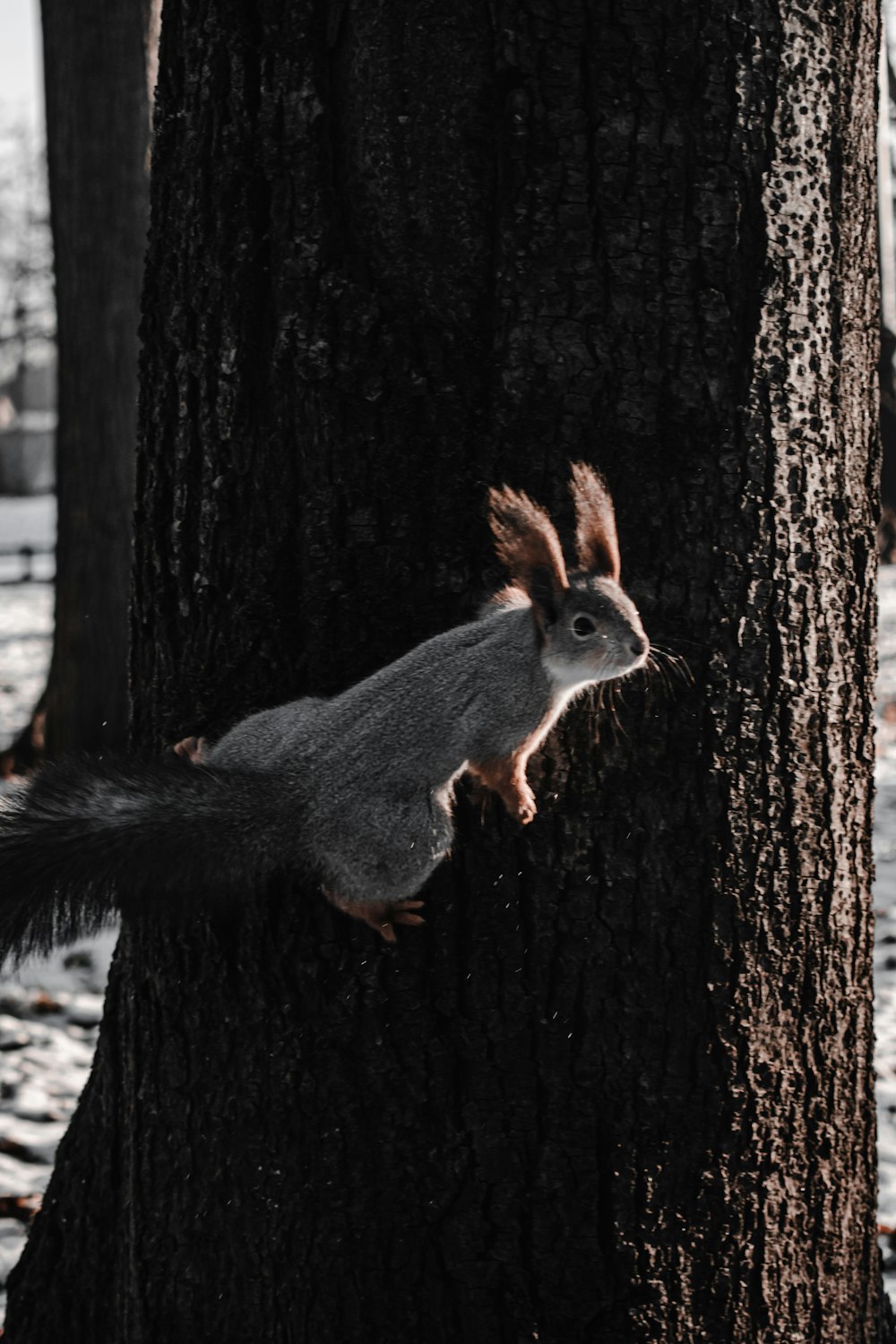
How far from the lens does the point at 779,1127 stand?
6.45 feet

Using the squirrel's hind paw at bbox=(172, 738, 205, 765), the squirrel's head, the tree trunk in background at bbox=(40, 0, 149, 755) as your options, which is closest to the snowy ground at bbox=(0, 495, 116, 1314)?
the squirrel's hind paw at bbox=(172, 738, 205, 765)

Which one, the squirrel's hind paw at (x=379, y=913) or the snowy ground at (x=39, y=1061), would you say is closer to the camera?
the squirrel's hind paw at (x=379, y=913)

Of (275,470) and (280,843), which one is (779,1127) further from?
(275,470)

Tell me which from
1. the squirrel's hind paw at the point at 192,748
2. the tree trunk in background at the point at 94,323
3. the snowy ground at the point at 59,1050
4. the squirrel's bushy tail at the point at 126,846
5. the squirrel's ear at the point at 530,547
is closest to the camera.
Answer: the squirrel's ear at the point at 530,547

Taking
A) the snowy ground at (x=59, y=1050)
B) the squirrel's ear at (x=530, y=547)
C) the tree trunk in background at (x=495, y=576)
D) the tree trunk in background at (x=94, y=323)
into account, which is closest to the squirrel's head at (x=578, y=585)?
the squirrel's ear at (x=530, y=547)

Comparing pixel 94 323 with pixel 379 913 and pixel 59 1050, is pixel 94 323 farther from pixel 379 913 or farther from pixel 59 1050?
pixel 379 913

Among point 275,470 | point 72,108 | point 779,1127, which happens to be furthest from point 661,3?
point 72,108

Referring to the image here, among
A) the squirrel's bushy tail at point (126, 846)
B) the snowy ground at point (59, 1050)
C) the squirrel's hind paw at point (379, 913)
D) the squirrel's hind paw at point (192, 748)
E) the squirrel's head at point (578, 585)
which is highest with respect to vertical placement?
the squirrel's head at point (578, 585)

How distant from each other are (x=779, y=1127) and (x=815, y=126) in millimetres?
1473

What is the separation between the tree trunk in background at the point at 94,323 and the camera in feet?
21.2

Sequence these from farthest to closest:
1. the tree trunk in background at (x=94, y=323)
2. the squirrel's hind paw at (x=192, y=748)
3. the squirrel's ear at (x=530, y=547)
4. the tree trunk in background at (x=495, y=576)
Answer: the tree trunk in background at (x=94, y=323) < the squirrel's hind paw at (x=192, y=748) < the tree trunk in background at (x=495, y=576) < the squirrel's ear at (x=530, y=547)

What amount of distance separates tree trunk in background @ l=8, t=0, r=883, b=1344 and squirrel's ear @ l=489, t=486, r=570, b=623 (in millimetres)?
273

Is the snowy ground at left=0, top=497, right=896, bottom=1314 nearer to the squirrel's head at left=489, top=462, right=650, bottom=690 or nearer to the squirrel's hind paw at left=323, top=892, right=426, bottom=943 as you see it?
the squirrel's hind paw at left=323, top=892, right=426, bottom=943

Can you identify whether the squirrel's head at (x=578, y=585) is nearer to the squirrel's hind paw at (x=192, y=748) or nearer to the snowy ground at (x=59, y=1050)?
the squirrel's hind paw at (x=192, y=748)
